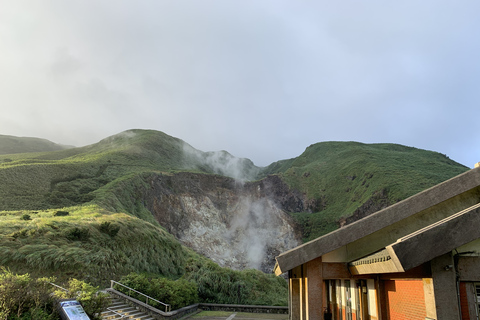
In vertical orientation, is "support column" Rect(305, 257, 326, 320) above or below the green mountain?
below

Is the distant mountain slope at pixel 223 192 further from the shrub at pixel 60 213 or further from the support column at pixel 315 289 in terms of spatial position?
the support column at pixel 315 289

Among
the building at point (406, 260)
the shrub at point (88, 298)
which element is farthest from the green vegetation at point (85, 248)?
the building at point (406, 260)

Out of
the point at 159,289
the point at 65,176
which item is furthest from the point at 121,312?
the point at 65,176

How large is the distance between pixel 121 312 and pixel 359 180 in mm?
56103

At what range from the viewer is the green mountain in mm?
18031

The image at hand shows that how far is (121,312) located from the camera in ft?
42.9

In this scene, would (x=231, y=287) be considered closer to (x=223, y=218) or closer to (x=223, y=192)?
(x=223, y=218)

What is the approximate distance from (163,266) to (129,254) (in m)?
3.61

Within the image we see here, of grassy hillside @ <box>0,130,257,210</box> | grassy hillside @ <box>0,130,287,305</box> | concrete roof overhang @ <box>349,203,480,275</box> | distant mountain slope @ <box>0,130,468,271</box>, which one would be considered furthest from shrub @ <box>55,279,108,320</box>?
grassy hillside @ <box>0,130,257,210</box>

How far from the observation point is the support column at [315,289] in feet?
23.8

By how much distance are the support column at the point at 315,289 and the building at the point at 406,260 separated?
0.02 meters

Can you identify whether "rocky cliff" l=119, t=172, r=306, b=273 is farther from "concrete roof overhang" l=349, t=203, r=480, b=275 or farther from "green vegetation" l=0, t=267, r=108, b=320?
"concrete roof overhang" l=349, t=203, r=480, b=275

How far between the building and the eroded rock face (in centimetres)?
3633

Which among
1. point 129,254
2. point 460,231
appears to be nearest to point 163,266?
point 129,254
